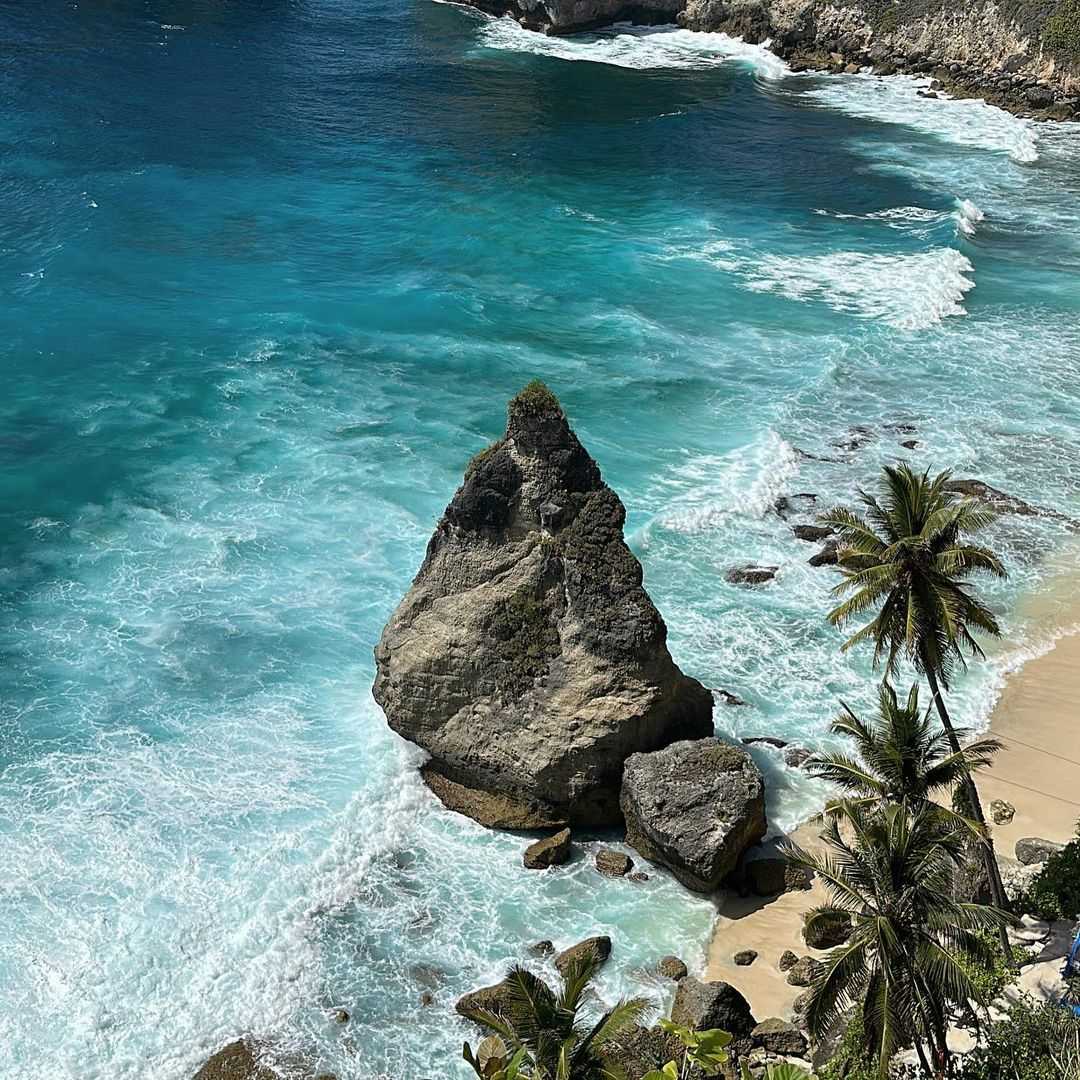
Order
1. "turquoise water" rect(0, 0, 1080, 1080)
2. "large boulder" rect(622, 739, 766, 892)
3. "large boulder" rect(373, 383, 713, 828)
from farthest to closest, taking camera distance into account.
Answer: "large boulder" rect(373, 383, 713, 828)
"turquoise water" rect(0, 0, 1080, 1080)
"large boulder" rect(622, 739, 766, 892)

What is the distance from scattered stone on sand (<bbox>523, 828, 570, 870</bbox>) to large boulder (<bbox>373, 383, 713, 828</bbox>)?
0.78 m

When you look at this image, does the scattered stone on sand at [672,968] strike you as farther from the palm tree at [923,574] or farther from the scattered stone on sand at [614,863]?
the palm tree at [923,574]

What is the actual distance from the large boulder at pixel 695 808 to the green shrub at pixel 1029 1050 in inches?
285

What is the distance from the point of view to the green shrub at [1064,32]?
100688 millimetres

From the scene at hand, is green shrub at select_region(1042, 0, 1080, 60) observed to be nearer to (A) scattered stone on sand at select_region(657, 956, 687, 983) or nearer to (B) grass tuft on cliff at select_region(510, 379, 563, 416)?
(B) grass tuft on cliff at select_region(510, 379, 563, 416)

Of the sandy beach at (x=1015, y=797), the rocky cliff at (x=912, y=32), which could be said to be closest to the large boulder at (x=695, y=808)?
the sandy beach at (x=1015, y=797)

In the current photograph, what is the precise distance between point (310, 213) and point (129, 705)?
44.1 metres

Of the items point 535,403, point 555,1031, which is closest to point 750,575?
point 535,403

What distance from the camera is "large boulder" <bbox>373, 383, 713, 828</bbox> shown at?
3028 centimetres

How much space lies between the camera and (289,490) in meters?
45.9

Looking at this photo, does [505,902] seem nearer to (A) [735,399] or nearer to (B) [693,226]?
(A) [735,399]

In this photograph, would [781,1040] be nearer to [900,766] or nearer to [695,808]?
[695,808]

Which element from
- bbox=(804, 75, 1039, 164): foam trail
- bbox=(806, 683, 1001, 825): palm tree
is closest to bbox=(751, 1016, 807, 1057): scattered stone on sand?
bbox=(806, 683, 1001, 825): palm tree

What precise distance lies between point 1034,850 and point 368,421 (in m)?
31.0
